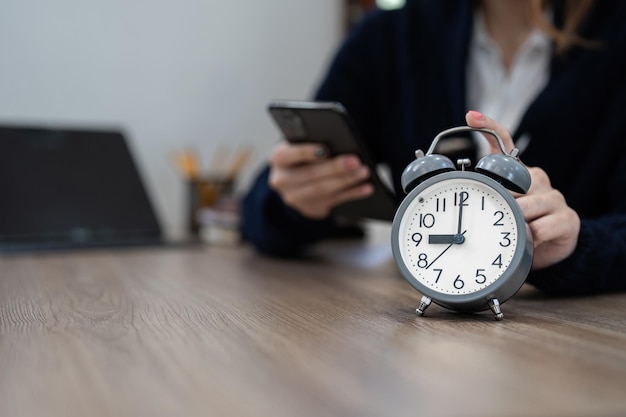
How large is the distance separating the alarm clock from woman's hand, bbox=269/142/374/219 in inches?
16.5

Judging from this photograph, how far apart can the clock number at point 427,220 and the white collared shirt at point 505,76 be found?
0.61 m

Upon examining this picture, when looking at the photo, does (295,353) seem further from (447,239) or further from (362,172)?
(362,172)

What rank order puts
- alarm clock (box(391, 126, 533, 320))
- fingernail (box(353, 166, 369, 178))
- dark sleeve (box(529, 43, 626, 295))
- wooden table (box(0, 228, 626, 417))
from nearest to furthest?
wooden table (box(0, 228, 626, 417)) < alarm clock (box(391, 126, 533, 320)) < dark sleeve (box(529, 43, 626, 295)) < fingernail (box(353, 166, 369, 178))

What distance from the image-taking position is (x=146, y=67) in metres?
2.01

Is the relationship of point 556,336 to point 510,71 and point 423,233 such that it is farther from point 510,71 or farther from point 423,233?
point 510,71

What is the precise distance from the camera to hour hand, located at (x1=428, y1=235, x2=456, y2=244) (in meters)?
0.73

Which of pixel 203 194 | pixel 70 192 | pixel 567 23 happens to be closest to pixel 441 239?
pixel 567 23

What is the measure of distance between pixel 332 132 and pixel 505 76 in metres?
0.48

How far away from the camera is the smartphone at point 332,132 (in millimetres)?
1054

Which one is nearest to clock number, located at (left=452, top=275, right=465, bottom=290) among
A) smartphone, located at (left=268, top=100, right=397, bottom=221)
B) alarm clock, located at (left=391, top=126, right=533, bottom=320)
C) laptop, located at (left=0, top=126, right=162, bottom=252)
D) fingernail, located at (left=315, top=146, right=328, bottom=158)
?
alarm clock, located at (left=391, top=126, right=533, bottom=320)

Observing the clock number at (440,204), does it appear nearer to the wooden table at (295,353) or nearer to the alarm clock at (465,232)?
the alarm clock at (465,232)

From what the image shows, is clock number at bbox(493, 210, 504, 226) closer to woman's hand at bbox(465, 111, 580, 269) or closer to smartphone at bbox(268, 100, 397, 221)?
woman's hand at bbox(465, 111, 580, 269)

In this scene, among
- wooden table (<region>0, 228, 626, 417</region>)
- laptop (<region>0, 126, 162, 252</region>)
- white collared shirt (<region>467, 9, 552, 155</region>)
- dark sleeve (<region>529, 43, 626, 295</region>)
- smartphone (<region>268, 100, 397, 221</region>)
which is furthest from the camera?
laptop (<region>0, 126, 162, 252</region>)

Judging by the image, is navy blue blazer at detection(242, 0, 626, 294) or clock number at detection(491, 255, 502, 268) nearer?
clock number at detection(491, 255, 502, 268)
